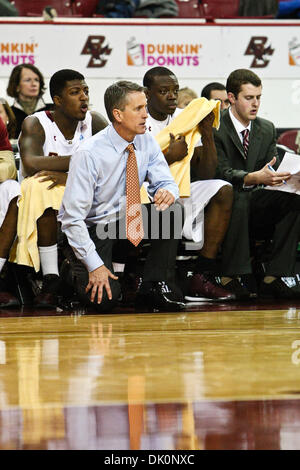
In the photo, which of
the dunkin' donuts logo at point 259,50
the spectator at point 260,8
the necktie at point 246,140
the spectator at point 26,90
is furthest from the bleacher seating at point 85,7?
the necktie at point 246,140

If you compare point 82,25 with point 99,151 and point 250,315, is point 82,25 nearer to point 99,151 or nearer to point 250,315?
point 99,151

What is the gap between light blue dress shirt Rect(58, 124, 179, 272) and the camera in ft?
11.0

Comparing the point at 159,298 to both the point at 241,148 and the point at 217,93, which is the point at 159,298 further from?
the point at 217,93

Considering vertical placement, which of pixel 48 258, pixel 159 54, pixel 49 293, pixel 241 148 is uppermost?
pixel 159 54

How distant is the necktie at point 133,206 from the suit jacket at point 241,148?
663 mm

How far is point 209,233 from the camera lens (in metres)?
3.89

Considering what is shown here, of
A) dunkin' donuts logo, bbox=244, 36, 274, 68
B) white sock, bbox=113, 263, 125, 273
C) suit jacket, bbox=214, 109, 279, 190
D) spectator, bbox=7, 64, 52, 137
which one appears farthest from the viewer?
dunkin' donuts logo, bbox=244, 36, 274, 68

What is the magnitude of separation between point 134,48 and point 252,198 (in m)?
2.23

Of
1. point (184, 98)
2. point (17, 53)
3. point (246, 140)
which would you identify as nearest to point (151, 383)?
point (246, 140)

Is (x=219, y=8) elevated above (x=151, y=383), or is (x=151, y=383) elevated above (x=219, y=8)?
(x=219, y=8)

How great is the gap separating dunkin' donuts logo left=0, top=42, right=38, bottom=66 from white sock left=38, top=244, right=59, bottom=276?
2.45 m

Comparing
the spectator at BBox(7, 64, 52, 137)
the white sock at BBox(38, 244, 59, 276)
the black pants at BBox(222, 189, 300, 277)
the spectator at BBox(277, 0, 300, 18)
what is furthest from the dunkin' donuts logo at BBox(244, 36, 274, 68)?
the white sock at BBox(38, 244, 59, 276)

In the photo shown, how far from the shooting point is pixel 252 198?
4090 mm

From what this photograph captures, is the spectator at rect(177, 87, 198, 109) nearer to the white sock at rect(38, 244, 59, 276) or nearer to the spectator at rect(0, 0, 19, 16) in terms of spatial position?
the spectator at rect(0, 0, 19, 16)
